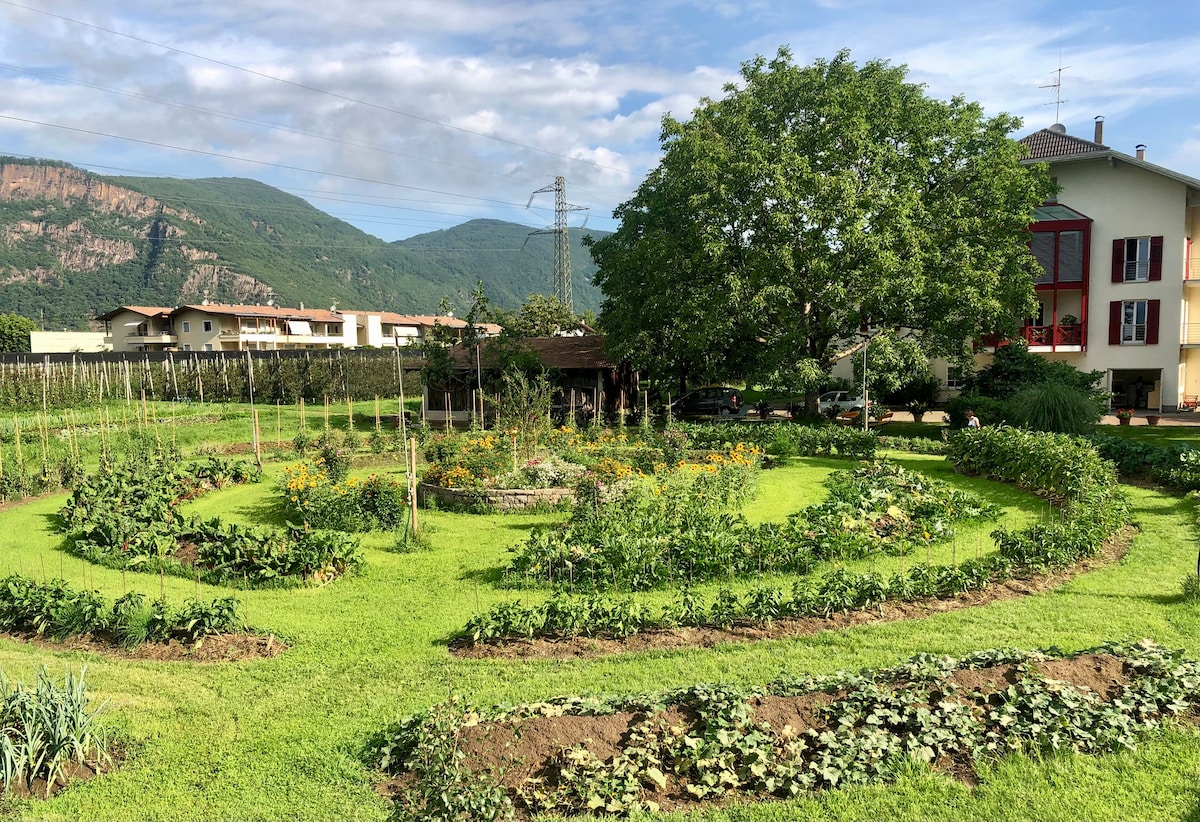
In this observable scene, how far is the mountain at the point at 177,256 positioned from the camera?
335 feet

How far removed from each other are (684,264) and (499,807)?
20.8 m

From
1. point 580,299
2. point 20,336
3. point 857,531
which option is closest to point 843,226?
point 857,531

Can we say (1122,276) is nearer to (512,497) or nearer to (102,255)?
(512,497)

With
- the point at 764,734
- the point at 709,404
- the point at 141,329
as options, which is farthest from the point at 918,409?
the point at 141,329

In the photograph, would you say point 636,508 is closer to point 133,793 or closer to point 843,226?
point 133,793

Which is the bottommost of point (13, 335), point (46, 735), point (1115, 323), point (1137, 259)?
point (46, 735)

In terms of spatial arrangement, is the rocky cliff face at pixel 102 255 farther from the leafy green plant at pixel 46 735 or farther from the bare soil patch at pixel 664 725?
the bare soil patch at pixel 664 725

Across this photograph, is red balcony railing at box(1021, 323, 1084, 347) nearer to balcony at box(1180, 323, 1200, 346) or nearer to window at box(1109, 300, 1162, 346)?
window at box(1109, 300, 1162, 346)

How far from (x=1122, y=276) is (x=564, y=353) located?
22276 millimetres

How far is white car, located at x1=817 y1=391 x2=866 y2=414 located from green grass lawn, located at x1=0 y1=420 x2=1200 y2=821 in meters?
18.4

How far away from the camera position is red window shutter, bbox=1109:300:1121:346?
1143 inches

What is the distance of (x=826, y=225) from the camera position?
70.1ft

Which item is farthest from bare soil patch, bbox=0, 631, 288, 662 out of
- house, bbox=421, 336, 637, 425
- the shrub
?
house, bbox=421, 336, 637, 425

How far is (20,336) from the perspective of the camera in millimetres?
63562
